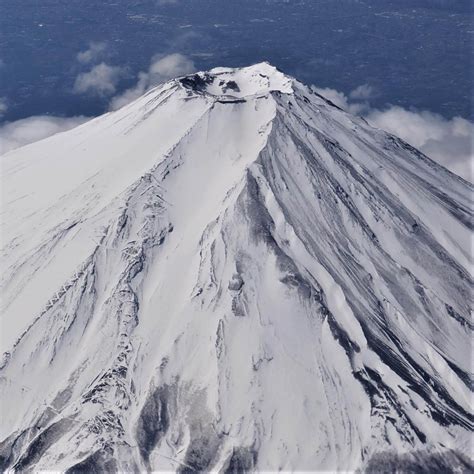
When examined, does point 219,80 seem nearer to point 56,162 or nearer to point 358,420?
point 56,162

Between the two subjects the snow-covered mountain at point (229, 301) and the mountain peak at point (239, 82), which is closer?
the snow-covered mountain at point (229, 301)

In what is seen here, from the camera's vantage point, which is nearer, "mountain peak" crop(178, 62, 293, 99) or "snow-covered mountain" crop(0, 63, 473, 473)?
"snow-covered mountain" crop(0, 63, 473, 473)

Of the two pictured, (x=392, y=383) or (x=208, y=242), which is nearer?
(x=392, y=383)

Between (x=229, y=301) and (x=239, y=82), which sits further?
(x=239, y=82)

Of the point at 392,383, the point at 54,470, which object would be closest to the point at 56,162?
the point at 54,470

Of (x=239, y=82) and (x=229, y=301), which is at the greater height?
(x=229, y=301)
